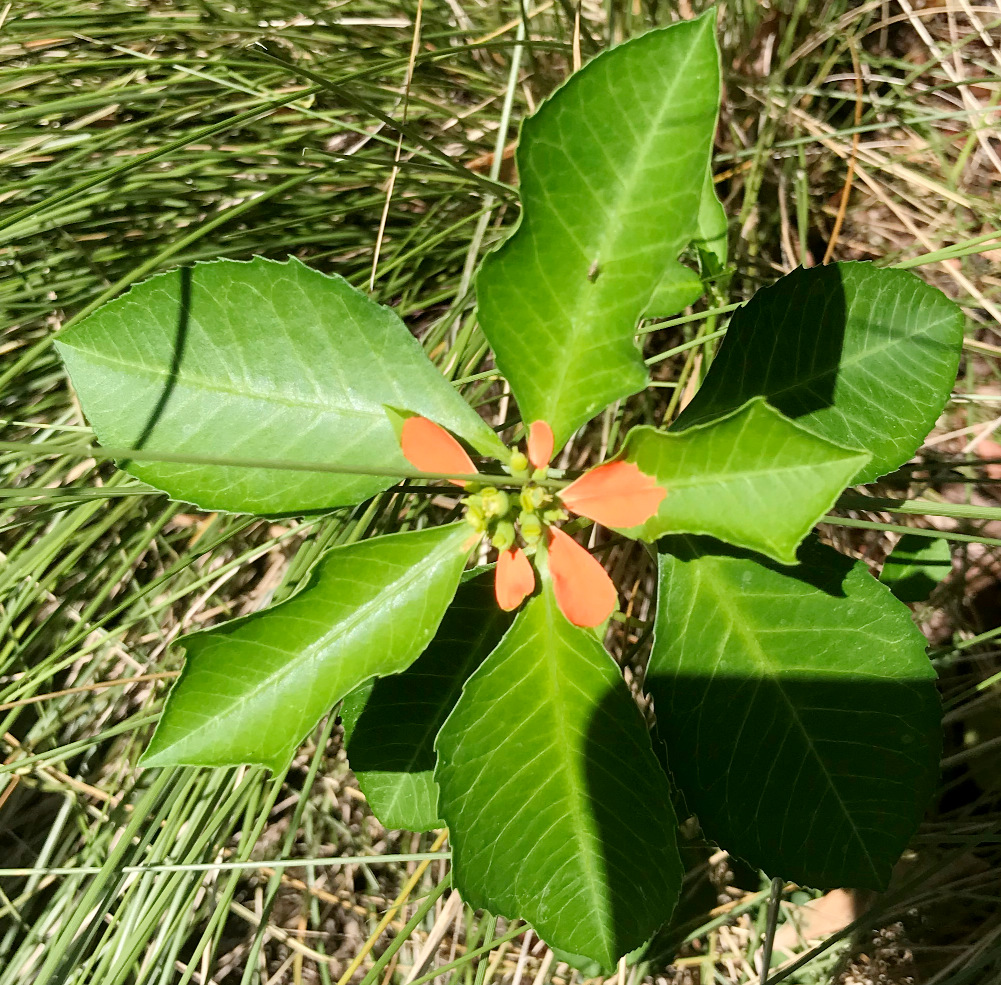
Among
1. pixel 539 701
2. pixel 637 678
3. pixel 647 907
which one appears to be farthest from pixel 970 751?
pixel 539 701

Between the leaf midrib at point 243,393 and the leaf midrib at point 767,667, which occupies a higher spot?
the leaf midrib at point 243,393

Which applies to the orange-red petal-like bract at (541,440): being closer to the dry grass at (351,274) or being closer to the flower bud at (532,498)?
the flower bud at (532,498)

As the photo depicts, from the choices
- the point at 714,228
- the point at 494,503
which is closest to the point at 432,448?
the point at 494,503

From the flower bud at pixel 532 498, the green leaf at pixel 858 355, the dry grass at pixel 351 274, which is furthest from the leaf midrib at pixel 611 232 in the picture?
the dry grass at pixel 351 274

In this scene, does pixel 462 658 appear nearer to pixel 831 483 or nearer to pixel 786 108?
pixel 831 483

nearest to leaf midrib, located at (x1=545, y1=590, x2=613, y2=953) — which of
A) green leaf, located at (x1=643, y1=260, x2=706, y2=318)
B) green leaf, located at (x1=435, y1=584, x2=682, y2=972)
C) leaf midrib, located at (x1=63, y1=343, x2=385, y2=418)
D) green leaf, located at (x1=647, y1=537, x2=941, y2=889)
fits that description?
green leaf, located at (x1=435, y1=584, x2=682, y2=972)

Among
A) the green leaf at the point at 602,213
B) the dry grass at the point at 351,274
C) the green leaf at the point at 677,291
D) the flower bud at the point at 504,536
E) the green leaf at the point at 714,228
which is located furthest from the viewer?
the dry grass at the point at 351,274

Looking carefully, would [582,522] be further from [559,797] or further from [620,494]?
[559,797]
